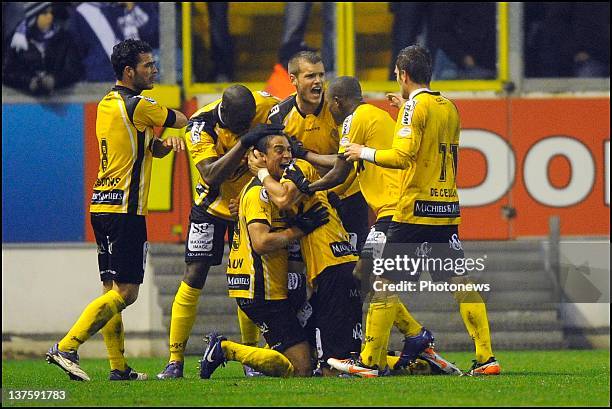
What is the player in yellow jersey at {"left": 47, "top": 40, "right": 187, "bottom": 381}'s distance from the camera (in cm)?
1118

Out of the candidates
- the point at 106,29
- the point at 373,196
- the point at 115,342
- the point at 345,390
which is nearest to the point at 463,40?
the point at 106,29

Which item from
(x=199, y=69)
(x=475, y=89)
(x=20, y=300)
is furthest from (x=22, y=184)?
(x=475, y=89)

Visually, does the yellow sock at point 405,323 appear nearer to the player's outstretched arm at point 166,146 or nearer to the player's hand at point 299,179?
the player's hand at point 299,179

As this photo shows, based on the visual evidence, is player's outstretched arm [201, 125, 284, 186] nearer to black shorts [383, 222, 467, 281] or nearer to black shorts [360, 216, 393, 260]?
black shorts [360, 216, 393, 260]

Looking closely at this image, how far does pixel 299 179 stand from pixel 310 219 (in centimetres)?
29

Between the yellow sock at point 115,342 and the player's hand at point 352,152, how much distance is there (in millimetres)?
2088

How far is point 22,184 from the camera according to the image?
16.1 metres

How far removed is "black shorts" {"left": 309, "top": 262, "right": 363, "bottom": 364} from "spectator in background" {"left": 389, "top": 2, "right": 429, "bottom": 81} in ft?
17.1

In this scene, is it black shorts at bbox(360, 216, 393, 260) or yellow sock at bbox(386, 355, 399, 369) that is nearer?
black shorts at bbox(360, 216, 393, 260)

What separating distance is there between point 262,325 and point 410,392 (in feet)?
6.30

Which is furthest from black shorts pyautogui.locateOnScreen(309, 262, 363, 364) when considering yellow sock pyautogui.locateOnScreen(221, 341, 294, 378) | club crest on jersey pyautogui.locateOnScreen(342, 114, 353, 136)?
club crest on jersey pyautogui.locateOnScreen(342, 114, 353, 136)

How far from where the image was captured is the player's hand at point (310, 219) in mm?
10859

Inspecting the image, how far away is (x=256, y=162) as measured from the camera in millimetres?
11000

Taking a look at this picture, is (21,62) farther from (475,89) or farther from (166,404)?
(166,404)
